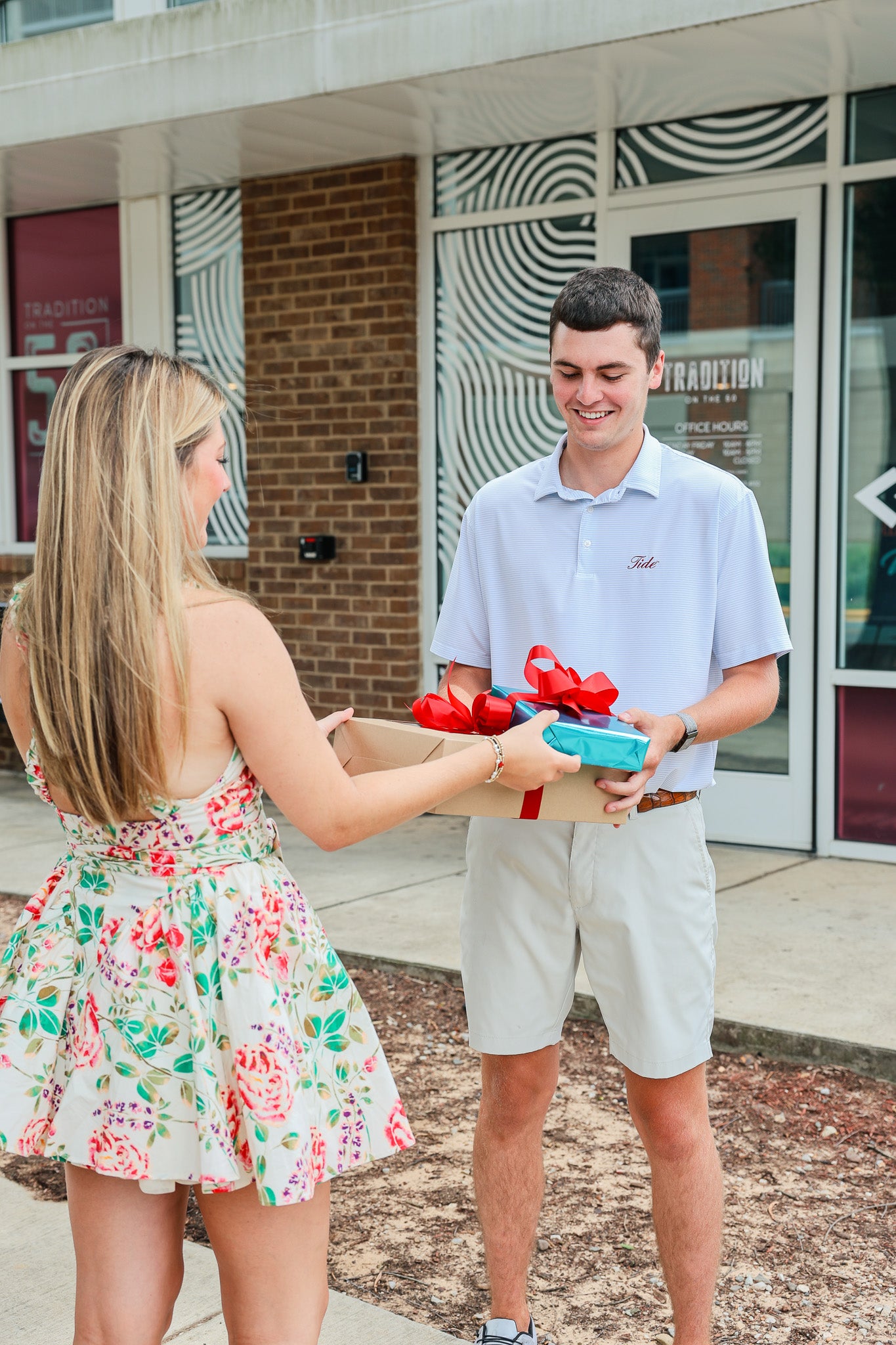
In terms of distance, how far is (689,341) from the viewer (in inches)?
260

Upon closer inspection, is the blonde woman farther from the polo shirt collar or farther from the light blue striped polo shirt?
the polo shirt collar

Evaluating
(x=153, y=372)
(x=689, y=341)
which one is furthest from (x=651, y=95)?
(x=153, y=372)

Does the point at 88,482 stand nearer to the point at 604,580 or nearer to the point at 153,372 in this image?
the point at 153,372

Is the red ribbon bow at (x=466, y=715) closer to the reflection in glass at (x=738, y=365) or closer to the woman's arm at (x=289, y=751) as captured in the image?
the woman's arm at (x=289, y=751)

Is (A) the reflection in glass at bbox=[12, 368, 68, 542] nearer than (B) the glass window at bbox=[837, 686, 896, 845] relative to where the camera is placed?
No

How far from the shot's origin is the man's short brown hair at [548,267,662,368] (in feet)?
8.32

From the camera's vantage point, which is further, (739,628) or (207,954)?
(739,628)

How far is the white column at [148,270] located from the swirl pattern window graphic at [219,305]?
2.1 inches

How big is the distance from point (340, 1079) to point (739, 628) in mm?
1094

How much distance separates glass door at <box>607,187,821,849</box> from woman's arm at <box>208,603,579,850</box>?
4635 millimetres

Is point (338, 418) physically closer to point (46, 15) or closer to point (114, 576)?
point (46, 15)

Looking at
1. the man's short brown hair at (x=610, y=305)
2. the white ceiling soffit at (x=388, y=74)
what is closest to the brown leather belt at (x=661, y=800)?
the man's short brown hair at (x=610, y=305)

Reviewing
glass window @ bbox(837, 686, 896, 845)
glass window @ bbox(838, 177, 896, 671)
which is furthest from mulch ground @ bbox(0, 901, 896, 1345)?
glass window @ bbox(838, 177, 896, 671)

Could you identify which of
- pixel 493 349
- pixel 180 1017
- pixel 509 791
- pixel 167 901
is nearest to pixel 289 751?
pixel 167 901
